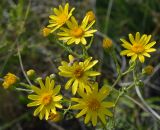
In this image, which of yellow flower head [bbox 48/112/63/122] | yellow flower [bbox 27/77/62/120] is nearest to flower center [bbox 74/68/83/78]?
yellow flower [bbox 27/77/62/120]

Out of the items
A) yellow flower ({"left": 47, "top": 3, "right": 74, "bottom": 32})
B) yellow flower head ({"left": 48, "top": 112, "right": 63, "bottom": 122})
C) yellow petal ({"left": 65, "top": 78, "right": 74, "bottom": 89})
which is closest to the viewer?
yellow petal ({"left": 65, "top": 78, "right": 74, "bottom": 89})

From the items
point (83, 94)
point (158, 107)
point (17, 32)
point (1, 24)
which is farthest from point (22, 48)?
point (83, 94)

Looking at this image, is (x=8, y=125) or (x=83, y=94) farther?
(x=8, y=125)

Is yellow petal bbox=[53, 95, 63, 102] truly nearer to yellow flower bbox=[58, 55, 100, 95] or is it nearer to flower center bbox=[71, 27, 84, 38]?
yellow flower bbox=[58, 55, 100, 95]

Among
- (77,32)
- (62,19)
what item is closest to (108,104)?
(77,32)

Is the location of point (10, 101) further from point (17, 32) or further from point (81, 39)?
point (81, 39)

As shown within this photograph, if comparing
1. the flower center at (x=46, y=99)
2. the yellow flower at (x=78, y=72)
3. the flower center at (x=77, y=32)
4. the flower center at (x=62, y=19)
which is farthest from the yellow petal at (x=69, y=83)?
the flower center at (x=62, y=19)

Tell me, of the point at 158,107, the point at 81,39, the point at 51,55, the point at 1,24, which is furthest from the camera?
the point at 1,24

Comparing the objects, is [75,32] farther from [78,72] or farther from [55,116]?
[55,116]
